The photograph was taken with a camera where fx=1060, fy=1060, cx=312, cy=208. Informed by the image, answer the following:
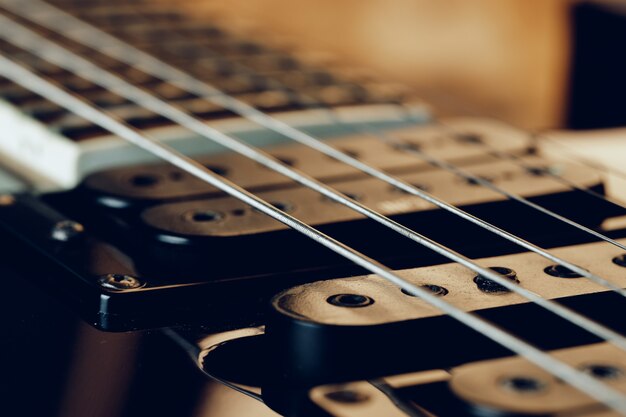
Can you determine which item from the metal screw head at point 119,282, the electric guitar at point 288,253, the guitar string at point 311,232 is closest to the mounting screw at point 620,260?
the electric guitar at point 288,253

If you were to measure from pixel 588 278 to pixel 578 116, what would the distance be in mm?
1821

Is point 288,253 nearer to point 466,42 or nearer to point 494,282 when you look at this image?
point 494,282

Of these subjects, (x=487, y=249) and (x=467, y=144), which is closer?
(x=487, y=249)

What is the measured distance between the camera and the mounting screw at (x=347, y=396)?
40 cm

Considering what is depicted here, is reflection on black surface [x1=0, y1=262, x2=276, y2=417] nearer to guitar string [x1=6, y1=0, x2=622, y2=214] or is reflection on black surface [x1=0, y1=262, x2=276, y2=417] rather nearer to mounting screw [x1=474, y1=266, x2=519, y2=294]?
mounting screw [x1=474, y1=266, x2=519, y2=294]

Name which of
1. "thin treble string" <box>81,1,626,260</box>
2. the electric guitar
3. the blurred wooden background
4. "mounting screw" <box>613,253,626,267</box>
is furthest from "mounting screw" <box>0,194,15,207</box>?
the blurred wooden background

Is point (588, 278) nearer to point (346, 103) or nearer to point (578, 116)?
point (346, 103)

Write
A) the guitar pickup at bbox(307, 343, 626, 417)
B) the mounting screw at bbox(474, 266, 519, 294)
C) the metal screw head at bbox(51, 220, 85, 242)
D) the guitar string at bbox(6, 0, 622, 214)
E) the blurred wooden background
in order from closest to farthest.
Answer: the guitar pickup at bbox(307, 343, 626, 417), the mounting screw at bbox(474, 266, 519, 294), the metal screw head at bbox(51, 220, 85, 242), the guitar string at bbox(6, 0, 622, 214), the blurred wooden background

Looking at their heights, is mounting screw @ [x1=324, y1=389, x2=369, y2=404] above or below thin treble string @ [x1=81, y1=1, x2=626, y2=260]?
below

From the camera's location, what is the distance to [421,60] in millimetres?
2203

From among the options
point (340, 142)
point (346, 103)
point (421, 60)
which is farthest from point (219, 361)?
point (421, 60)

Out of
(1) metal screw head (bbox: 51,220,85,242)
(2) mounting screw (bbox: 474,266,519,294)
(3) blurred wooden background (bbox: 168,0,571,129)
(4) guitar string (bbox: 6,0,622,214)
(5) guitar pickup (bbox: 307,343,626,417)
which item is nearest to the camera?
(5) guitar pickup (bbox: 307,343,626,417)

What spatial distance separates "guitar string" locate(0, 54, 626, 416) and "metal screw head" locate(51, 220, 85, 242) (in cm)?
7

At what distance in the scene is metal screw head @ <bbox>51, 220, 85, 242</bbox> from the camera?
583 millimetres
